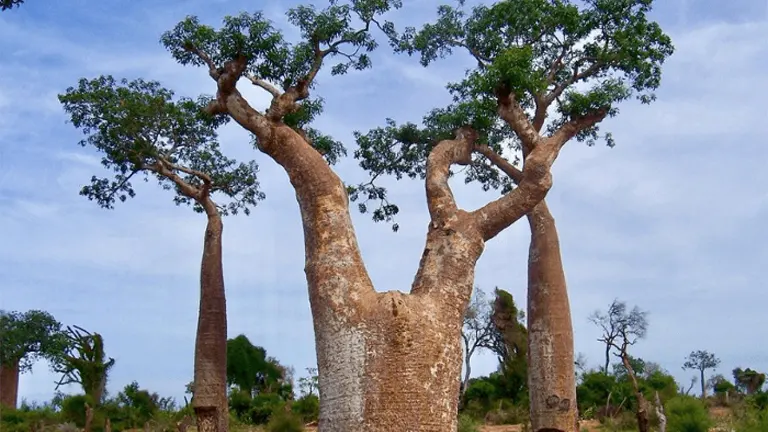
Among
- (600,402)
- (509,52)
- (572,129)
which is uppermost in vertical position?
(509,52)

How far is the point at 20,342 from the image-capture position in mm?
24547

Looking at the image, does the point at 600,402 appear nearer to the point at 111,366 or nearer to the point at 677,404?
the point at 677,404

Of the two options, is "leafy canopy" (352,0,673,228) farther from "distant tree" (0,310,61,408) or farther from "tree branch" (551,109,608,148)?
"distant tree" (0,310,61,408)

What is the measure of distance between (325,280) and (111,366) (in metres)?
13.1

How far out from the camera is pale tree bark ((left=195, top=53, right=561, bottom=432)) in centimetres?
552

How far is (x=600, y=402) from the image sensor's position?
17766mm

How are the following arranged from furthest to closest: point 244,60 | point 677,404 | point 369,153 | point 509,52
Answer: point 677,404, point 369,153, point 509,52, point 244,60

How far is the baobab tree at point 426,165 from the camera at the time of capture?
18.3ft

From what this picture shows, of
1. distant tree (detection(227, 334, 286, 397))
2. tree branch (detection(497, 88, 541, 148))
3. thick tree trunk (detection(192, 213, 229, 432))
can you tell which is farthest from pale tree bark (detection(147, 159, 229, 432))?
distant tree (detection(227, 334, 286, 397))

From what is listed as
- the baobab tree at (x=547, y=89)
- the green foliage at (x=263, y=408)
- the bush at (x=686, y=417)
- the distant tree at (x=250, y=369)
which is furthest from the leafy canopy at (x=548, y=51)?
the distant tree at (x=250, y=369)

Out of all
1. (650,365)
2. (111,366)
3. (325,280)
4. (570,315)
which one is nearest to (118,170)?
(111,366)

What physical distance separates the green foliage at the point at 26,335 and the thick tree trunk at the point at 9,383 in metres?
0.18

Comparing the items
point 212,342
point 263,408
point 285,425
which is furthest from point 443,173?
point 263,408

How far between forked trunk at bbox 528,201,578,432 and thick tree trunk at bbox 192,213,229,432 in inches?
167
